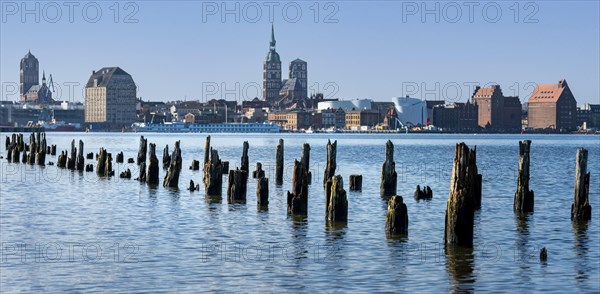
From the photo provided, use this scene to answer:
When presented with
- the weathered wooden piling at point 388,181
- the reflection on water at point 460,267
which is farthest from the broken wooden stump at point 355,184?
the reflection on water at point 460,267

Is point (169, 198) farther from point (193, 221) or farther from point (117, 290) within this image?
point (117, 290)

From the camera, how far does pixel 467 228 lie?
2628cm

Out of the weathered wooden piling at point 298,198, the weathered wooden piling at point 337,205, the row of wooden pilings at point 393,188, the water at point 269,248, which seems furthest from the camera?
the weathered wooden piling at point 298,198

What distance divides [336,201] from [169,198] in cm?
1243

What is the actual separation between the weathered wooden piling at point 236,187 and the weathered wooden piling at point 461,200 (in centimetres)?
1447

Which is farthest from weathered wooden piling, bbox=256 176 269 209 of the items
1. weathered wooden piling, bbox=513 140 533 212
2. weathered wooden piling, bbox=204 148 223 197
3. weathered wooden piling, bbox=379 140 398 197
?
weathered wooden piling, bbox=513 140 533 212

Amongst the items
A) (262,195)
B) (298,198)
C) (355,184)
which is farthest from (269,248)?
(355,184)

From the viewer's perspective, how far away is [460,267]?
946 inches

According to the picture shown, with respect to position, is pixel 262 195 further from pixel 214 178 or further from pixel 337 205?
pixel 337 205

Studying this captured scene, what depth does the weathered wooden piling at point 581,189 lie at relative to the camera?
31.8m

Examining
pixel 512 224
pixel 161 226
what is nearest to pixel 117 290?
pixel 161 226

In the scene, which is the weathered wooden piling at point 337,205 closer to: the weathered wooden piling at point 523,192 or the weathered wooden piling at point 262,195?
the weathered wooden piling at point 262,195

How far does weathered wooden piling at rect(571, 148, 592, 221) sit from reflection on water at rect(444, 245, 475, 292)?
6932 millimetres

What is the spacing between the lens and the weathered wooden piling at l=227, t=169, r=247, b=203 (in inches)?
1577
